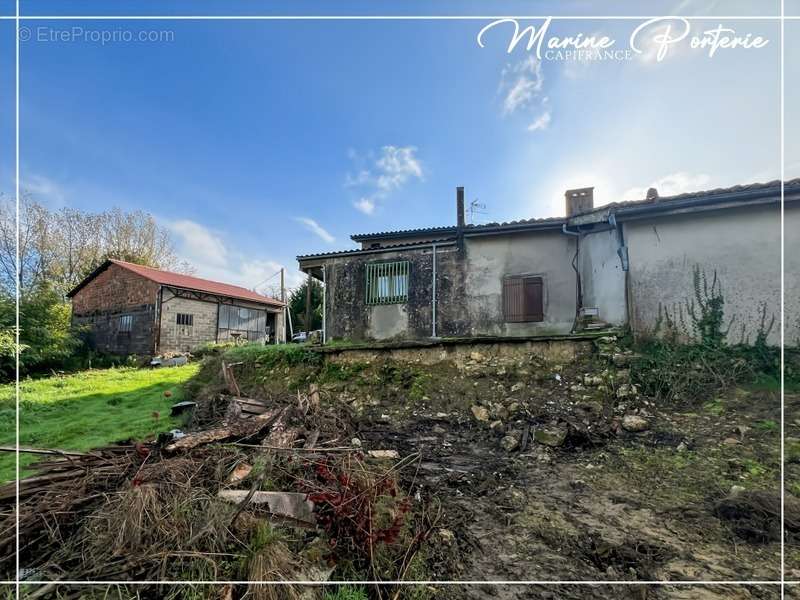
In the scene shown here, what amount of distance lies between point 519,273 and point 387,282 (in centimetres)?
399

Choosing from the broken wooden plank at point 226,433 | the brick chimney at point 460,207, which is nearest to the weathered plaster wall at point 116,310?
the brick chimney at point 460,207

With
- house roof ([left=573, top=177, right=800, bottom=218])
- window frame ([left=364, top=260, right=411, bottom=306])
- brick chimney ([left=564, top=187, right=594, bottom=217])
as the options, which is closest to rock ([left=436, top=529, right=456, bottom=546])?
house roof ([left=573, top=177, right=800, bottom=218])

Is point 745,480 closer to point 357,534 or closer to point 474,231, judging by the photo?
point 357,534

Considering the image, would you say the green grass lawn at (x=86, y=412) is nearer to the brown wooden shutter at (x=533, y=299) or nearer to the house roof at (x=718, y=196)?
the brown wooden shutter at (x=533, y=299)

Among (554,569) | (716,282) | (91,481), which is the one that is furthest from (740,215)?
(91,481)

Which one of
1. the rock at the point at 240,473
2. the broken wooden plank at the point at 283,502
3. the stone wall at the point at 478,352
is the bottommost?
the broken wooden plank at the point at 283,502

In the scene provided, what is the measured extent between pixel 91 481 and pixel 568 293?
32.8 ft

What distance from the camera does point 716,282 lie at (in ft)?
22.7

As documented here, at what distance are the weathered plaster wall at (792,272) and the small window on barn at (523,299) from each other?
4639 mm

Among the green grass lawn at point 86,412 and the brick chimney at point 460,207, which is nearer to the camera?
the green grass lawn at point 86,412

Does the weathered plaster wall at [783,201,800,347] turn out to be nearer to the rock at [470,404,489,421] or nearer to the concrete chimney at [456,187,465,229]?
the rock at [470,404,489,421]

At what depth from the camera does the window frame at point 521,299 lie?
997 cm

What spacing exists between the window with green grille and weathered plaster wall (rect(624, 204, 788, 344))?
5.98 meters

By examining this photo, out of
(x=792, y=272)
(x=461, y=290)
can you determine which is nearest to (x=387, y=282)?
(x=461, y=290)
